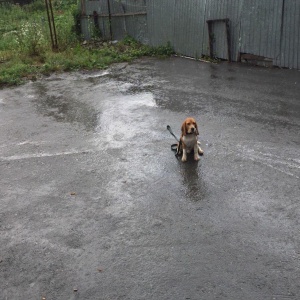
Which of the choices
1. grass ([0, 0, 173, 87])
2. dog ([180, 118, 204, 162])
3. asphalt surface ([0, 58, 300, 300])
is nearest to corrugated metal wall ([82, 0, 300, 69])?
grass ([0, 0, 173, 87])

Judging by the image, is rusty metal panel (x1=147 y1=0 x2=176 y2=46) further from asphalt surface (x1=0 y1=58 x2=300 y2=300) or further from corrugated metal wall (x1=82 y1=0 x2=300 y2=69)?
asphalt surface (x1=0 y1=58 x2=300 y2=300)

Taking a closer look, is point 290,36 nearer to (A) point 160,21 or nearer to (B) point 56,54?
(A) point 160,21

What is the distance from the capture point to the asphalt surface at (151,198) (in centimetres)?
385

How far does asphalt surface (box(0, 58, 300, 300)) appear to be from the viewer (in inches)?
152

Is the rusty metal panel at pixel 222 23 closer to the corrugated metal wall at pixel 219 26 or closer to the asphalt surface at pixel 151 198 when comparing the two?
the corrugated metal wall at pixel 219 26

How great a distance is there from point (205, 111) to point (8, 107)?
494cm

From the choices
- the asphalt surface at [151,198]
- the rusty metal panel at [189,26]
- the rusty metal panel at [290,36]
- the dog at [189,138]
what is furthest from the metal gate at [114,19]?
the dog at [189,138]

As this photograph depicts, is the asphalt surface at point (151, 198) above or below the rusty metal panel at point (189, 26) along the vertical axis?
below

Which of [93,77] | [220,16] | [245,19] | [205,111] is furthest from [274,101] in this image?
[93,77]

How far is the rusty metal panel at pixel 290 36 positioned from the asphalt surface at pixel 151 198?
0.99 metres

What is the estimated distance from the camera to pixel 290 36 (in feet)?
33.4

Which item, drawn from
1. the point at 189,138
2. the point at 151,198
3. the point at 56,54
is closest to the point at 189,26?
the point at 56,54

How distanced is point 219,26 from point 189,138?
23.4 ft

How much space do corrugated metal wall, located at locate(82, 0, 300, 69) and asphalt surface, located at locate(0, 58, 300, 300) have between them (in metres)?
1.42
